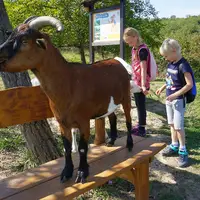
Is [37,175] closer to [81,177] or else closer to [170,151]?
[81,177]

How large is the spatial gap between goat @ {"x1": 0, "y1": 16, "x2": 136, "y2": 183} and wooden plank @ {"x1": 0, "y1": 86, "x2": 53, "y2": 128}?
56cm

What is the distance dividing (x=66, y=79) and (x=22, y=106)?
2.53 ft

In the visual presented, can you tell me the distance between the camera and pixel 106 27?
175 inches

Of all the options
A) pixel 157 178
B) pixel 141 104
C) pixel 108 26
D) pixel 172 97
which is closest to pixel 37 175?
pixel 157 178

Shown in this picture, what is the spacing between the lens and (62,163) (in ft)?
9.41

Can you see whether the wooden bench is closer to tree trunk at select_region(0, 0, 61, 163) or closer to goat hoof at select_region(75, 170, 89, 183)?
goat hoof at select_region(75, 170, 89, 183)

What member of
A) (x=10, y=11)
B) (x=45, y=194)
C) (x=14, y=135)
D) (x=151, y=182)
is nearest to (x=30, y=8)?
(x=10, y=11)

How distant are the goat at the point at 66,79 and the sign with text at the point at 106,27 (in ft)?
5.08

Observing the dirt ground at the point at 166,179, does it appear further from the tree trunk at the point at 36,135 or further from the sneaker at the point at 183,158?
the tree trunk at the point at 36,135

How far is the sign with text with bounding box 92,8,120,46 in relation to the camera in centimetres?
425

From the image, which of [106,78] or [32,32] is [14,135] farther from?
[32,32]

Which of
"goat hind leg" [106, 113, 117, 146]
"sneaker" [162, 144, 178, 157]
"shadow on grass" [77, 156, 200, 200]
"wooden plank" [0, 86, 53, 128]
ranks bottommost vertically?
"shadow on grass" [77, 156, 200, 200]

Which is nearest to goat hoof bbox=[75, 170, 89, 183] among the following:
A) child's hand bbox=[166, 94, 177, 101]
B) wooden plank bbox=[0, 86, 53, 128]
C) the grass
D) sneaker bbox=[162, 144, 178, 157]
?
wooden plank bbox=[0, 86, 53, 128]

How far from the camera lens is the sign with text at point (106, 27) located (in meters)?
4.25
